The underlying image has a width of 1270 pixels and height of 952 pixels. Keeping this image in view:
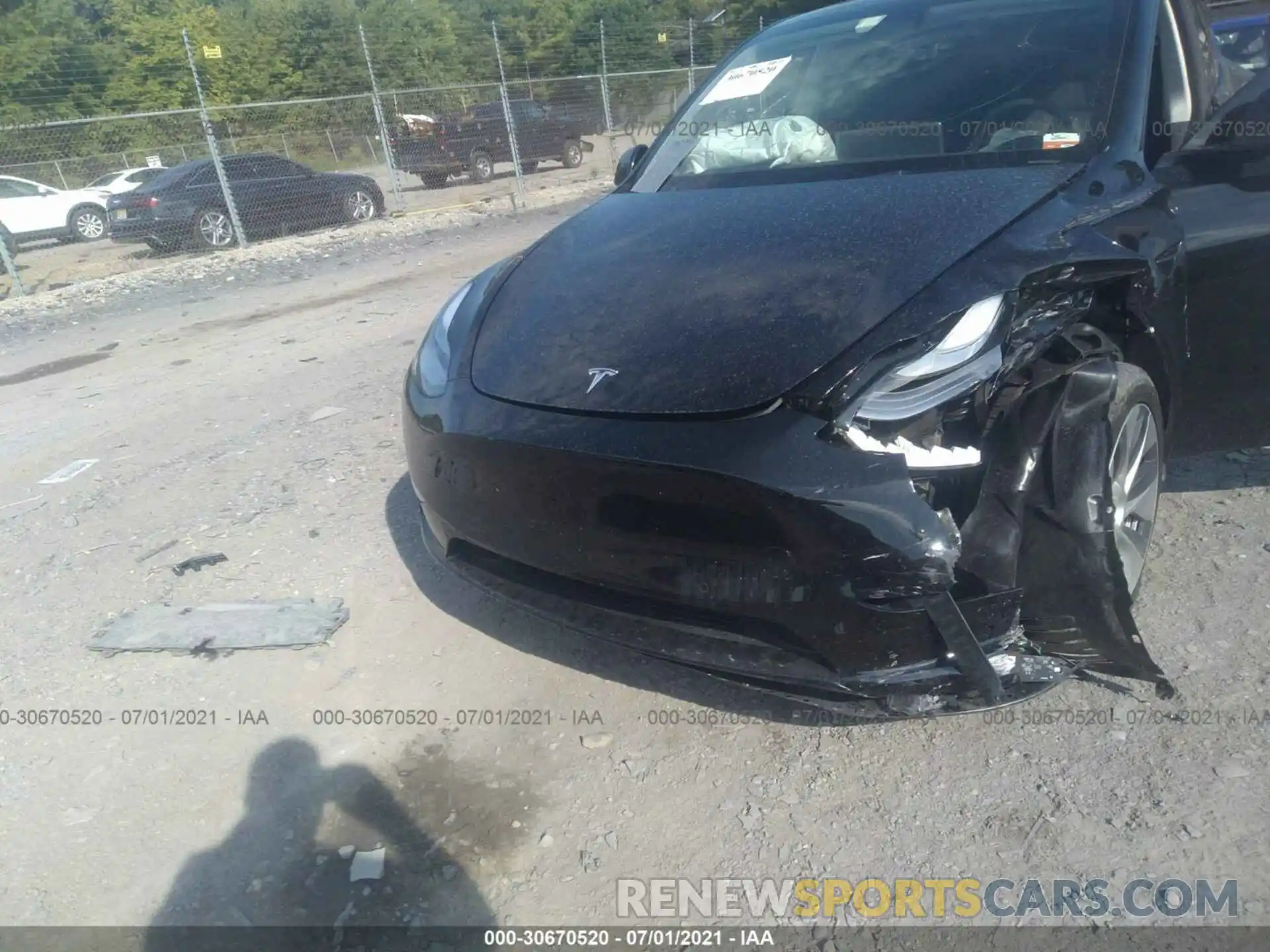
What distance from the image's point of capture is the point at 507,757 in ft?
8.61

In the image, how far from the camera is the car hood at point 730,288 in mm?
2299

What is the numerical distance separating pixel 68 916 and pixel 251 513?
2.18 meters

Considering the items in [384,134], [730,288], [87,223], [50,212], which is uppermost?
[730,288]

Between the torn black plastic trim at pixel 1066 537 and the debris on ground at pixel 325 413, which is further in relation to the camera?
the debris on ground at pixel 325 413

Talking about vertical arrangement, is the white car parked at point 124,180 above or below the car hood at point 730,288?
below

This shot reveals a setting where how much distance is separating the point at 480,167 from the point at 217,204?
7.55 m

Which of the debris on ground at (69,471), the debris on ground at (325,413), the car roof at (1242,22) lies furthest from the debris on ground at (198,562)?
the car roof at (1242,22)

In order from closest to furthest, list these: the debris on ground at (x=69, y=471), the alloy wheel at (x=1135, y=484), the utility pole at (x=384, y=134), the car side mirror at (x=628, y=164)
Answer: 1. the alloy wheel at (x=1135, y=484)
2. the car side mirror at (x=628, y=164)
3. the debris on ground at (x=69, y=471)
4. the utility pole at (x=384, y=134)

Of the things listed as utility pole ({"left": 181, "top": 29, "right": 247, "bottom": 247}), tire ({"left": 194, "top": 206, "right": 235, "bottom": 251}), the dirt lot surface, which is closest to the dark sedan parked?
tire ({"left": 194, "top": 206, "right": 235, "bottom": 251})

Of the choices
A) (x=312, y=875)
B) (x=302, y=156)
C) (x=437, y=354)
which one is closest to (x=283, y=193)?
(x=302, y=156)

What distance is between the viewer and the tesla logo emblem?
7.94ft

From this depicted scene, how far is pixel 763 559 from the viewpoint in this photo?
2080 mm

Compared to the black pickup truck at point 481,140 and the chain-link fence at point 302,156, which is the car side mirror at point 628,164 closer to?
the chain-link fence at point 302,156

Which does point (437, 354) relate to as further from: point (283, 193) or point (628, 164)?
point (283, 193)
